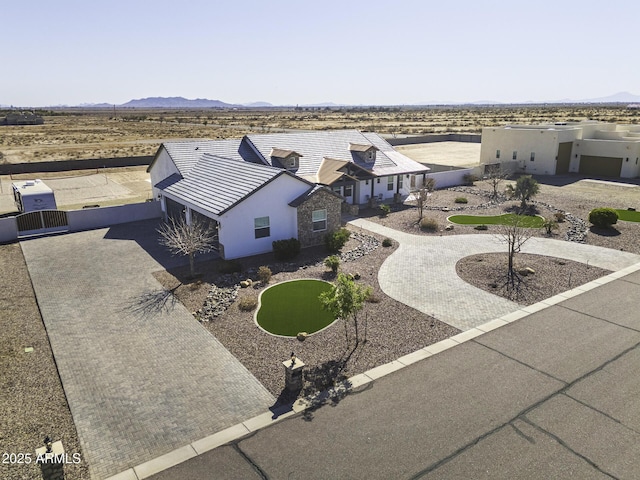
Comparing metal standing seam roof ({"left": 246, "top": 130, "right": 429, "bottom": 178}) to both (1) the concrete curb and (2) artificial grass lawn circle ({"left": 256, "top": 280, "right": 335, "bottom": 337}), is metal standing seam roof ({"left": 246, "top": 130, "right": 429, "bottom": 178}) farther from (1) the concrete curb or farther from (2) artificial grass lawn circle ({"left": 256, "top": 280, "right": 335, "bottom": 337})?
(1) the concrete curb

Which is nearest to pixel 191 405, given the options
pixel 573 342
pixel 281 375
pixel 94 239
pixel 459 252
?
pixel 281 375

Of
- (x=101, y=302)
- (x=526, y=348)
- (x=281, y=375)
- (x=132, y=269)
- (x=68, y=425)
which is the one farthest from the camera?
(x=132, y=269)

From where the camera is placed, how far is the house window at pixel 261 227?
2555cm

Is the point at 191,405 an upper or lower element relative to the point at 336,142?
lower

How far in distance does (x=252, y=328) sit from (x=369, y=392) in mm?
5900

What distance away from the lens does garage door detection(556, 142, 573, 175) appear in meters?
49.9

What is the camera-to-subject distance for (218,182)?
27.9 m

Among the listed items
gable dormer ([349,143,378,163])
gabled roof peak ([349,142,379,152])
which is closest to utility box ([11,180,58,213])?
gabled roof peak ([349,142,379,152])

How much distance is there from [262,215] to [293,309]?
8010 mm

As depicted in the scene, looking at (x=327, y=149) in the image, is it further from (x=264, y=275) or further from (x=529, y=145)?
(x=529, y=145)

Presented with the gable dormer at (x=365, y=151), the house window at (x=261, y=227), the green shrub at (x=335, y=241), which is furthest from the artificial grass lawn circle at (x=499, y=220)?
the house window at (x=261, y=227)

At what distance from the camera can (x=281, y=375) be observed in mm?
14336

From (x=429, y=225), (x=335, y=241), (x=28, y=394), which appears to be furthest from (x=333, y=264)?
(x=28, y=394)

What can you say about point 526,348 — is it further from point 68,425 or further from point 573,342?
point 68,425
